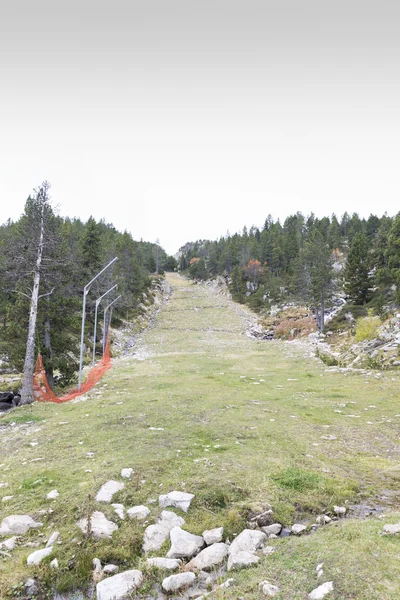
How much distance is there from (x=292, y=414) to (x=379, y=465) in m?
4.29

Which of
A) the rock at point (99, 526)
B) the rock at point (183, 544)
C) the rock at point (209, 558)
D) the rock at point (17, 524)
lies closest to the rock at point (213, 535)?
the rock at point (183, 544)

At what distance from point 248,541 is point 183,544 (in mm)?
873

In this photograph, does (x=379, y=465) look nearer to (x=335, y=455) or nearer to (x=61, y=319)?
(x=335, y=455)

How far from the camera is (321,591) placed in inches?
137

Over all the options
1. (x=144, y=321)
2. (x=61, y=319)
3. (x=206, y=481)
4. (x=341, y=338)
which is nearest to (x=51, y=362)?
(x=61, y=319)

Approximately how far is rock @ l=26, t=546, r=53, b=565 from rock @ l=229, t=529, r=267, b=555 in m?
2.41

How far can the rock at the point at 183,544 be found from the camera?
15.1 feet

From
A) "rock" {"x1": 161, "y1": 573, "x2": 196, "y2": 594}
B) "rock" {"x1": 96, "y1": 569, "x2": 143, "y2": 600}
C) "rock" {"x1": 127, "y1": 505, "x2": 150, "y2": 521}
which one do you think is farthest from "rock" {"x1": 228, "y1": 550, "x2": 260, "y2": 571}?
"rock" {"x1": 127, "y1": 505, "x2": 150, "y2": 521}

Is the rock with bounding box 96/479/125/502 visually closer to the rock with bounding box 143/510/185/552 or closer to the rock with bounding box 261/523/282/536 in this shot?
the rock with bounding box 143/510/185/552

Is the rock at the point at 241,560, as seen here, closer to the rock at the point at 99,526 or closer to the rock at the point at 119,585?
the rock at the point at 119,585

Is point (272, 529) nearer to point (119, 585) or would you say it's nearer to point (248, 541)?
point (248, 541)

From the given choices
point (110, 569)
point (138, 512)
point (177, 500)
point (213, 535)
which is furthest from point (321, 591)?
point (138, 512)

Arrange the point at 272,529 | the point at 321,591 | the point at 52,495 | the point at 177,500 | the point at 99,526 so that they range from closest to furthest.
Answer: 1. the point at 321,591
2. the point at 272,529
3. the point at 99,526
4. the point at 177,500
5. the point at 52,495

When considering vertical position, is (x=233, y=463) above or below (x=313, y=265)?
below
